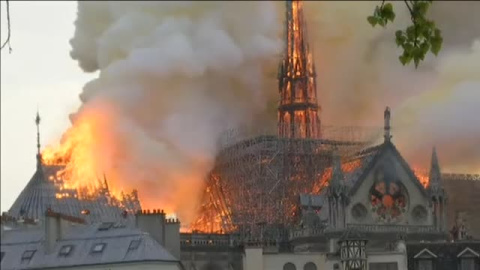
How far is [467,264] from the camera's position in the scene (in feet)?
226

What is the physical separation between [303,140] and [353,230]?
44.9 ft

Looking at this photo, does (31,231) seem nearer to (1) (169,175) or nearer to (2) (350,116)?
(1) (169,175)

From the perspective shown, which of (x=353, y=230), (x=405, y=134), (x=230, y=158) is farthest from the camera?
(x=230, y=158)

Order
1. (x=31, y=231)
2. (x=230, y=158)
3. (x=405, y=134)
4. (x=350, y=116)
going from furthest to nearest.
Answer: (x=350, y=116) → (x=230, y=158) → (x=405, y=134) → (x=31, y=231)

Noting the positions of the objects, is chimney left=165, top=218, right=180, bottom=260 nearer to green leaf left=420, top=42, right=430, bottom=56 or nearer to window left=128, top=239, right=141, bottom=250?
window left=128, top=239, right=141, bottom=250

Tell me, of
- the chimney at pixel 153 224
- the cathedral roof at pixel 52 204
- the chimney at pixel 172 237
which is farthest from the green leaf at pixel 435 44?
the cathedral roof at pixel 52 204

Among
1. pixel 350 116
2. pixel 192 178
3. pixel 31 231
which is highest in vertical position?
pixel 350 116

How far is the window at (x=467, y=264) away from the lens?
6869 cm

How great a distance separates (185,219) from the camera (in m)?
97.2

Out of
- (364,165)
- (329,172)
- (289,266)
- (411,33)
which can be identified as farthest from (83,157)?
(411,33)

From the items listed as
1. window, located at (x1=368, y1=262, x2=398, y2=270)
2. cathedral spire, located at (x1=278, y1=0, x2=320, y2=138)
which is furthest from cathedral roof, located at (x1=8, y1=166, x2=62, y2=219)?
window, located at (x1=368, y1=262, x2=398, y2=270)

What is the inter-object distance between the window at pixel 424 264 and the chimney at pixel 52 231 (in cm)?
1605

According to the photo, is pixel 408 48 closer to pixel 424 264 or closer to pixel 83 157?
pixel 424 264

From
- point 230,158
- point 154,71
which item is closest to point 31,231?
point 230,158
